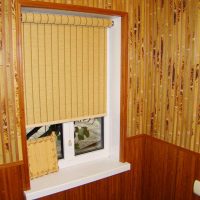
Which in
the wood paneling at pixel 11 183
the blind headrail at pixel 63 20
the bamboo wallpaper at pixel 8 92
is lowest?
the wood paneling at pixel 11 183

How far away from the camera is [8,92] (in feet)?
5.38

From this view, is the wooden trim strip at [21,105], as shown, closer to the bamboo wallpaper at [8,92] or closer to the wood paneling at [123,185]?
the bamboo wallpaper at [8,92]

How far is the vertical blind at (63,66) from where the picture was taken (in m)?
1.84

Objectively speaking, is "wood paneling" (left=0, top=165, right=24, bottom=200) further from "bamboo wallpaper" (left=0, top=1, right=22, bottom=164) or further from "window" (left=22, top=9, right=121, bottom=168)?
"window" (left=22, top=9, right=121, bottom=168)

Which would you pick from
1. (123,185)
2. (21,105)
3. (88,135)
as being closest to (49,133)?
(88,135)

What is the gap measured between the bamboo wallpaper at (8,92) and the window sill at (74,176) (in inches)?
12.0

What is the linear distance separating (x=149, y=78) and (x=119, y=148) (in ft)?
2.41

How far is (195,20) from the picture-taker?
184 cm

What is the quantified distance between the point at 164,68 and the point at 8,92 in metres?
1.34

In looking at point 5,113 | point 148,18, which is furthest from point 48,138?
point 148,18

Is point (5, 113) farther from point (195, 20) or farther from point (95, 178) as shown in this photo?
point (195, 20)

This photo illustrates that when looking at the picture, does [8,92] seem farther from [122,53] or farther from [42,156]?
[122,53]

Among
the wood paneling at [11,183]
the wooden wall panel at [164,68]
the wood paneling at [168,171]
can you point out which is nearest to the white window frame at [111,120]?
the wooden wall panel at [164,68]

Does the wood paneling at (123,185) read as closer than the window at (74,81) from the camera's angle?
No
